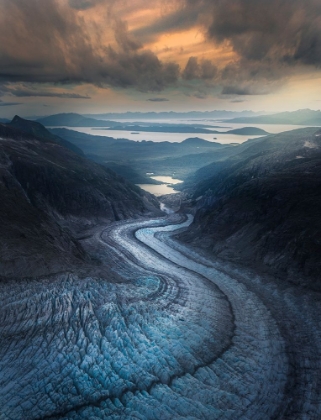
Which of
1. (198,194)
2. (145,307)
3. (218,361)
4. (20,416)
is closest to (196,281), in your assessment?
(145,307)

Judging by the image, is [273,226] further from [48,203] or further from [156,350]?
[48,203]

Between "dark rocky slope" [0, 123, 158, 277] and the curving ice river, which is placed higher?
"dark rocky slope" [0, 123, 158, 277]

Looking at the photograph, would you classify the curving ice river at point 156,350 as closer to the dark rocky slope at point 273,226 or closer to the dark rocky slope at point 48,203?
the dark rocky slope at point 48,203

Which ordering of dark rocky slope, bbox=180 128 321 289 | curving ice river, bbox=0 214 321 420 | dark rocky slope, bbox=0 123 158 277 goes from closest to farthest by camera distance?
curving ice river, bbox=0 214 321 420, dark rocky slope, bbox=0 123 158 277, dark rocky slope, bbox=180 128 321 289

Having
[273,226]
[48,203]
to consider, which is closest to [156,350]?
[273,226]

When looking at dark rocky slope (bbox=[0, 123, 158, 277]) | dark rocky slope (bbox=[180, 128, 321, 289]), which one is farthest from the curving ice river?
dark rocky slope (bbox=[180, 128, 321, 289])

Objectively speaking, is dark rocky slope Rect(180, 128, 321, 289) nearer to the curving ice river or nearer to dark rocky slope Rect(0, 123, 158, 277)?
the curving ice river

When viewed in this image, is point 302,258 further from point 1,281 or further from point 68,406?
point 1,281
